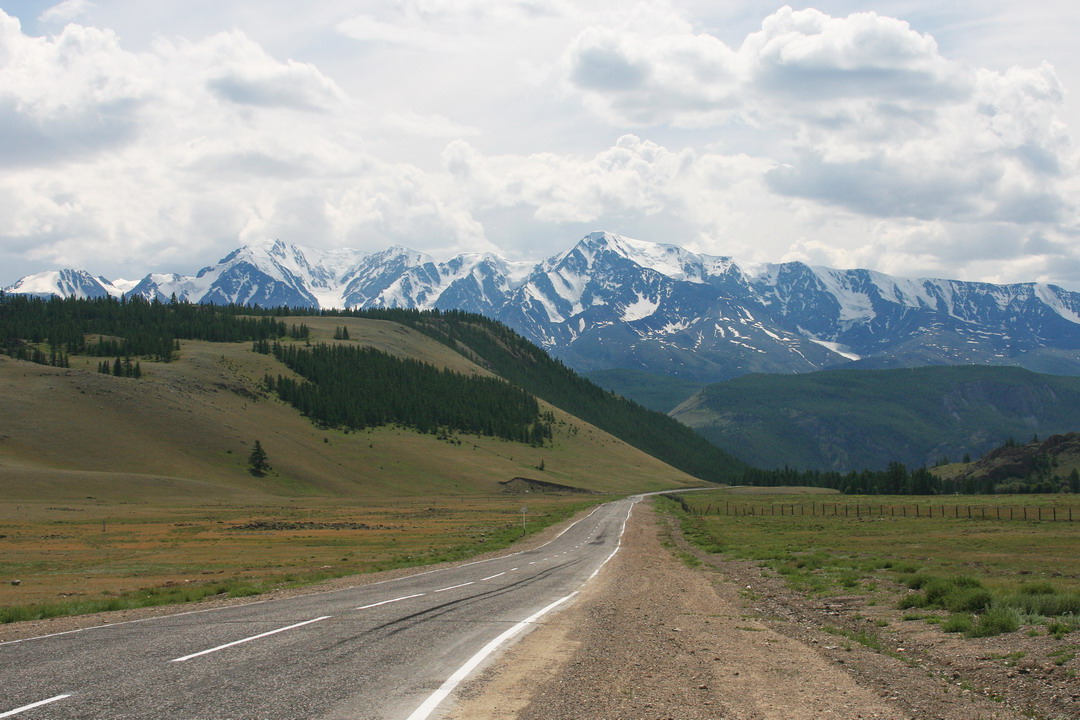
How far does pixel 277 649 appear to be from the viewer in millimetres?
15125

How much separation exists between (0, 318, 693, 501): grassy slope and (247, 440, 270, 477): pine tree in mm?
1850

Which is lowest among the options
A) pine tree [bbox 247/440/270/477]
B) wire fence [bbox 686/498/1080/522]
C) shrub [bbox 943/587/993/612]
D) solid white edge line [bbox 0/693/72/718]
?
wire fence [bbox 686/498/1080/522]

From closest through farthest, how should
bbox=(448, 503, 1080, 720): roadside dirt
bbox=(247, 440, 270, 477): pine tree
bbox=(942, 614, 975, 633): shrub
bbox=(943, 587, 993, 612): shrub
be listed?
bbox=(448, 503, 1080, 720): roadside dirt, bbox=(942, 614, 975, 633): shrub, bbox=(943, 587, 993, 612): shrub, bbox=(247, 440, 270, 477): pine tree

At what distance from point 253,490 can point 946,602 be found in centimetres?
12229

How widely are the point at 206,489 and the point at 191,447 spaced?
23692 mm

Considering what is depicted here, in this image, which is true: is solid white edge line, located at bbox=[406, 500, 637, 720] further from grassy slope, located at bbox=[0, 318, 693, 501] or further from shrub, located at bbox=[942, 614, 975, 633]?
grassy slope, located at bbox=[0, 318, 693, 501]

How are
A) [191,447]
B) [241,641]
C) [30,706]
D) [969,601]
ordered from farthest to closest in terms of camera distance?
[191,447], [969,601], [241,641], [30,706]

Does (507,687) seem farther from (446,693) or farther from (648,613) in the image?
(648,613)

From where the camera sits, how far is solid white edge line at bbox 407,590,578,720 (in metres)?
10.8

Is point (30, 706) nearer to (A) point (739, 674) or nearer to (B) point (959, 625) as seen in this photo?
(A) point (739, 674)

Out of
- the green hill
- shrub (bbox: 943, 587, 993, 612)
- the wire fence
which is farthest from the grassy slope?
shrub (bbox: 943, 587, 993, 612)

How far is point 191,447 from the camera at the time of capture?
456 feet

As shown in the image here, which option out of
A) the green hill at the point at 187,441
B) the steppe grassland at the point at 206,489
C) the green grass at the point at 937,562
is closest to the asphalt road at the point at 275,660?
the steppe grassland at the point at 206,489

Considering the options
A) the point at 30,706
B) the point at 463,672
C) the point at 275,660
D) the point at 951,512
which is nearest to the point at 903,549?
the point at 463,672
